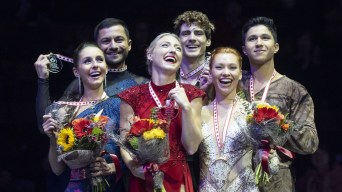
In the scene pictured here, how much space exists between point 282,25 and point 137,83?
238cm

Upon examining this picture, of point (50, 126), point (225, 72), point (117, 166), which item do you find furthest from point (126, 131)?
point (225, 72)

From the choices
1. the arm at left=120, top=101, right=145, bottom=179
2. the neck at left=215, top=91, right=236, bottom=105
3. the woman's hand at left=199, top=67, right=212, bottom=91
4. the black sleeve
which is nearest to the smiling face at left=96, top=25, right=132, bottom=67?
the black sleeve

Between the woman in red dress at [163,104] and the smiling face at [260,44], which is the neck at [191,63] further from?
the woman in red dress at [163,104]

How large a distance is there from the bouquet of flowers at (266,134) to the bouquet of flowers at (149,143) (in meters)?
0.50

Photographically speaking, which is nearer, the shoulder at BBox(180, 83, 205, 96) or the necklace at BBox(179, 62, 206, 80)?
the shoulder at BBox(180, 83, 205, 96)

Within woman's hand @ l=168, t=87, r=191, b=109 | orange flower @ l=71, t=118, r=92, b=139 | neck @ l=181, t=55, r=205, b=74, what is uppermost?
neck @ l=181, t=55, r=205, b=74

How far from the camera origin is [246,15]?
26.6 ft

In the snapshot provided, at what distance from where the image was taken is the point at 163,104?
215 inches

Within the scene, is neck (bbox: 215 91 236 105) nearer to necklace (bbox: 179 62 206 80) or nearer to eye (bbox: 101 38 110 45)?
necklace (bbox: 179 62 206 80)

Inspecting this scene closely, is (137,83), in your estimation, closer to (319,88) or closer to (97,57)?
(97,57)

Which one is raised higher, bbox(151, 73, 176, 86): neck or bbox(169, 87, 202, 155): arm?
bbox(151, 73, 176, 86): neck

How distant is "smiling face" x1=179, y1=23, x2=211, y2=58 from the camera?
612 centimetres

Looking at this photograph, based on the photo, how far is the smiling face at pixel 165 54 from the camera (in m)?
5.51

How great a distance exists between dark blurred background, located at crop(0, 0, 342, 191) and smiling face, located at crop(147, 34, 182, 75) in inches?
69.6
